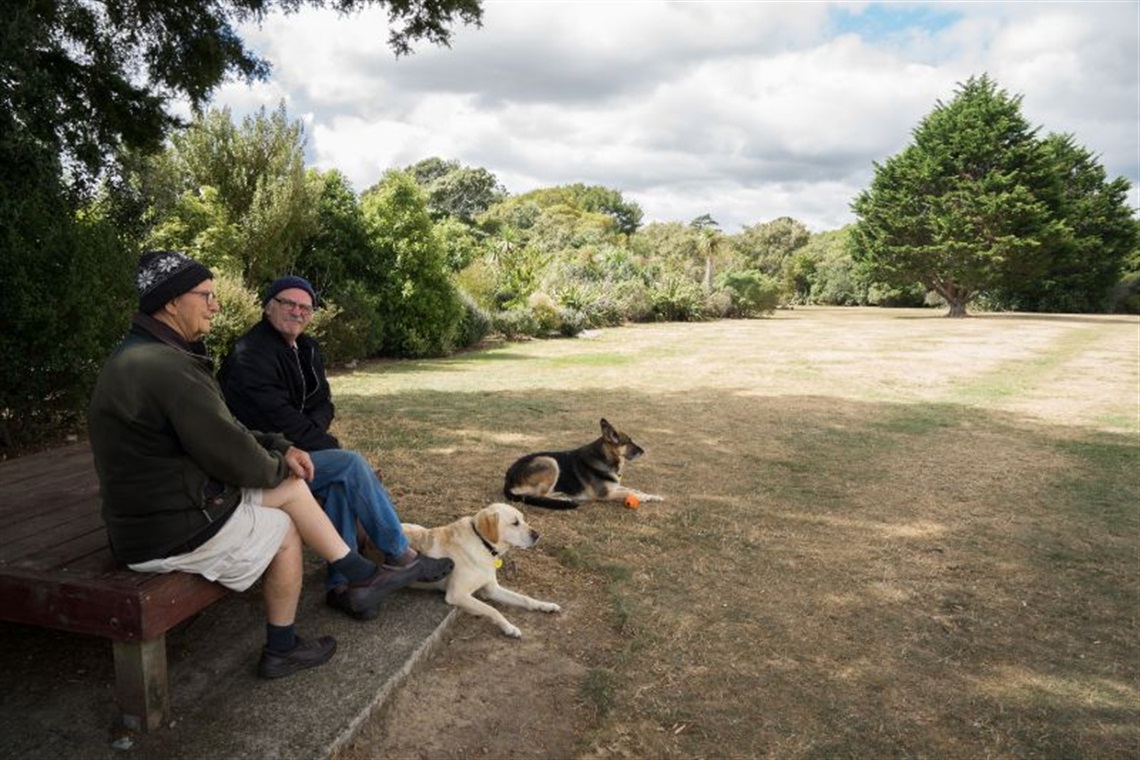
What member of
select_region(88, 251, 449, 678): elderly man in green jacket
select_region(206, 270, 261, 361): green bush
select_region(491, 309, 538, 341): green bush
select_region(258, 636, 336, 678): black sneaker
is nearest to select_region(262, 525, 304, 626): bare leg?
select_region(88, 251, 449, 678): elderly man in green jacket

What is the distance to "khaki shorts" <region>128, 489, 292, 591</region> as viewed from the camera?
2.62 m

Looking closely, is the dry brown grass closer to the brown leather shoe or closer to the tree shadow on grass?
the tree shadow on grass

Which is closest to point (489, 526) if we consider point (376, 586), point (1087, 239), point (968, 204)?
point (376, 586)

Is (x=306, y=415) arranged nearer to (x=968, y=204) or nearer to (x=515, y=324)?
(x=515, y=324)

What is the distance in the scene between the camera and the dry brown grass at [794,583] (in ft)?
10.1

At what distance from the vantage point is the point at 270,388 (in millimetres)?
3775

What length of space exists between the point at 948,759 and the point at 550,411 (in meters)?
7.42

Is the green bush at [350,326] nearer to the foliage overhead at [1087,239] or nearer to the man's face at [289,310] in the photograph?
the man's face at [289,310]

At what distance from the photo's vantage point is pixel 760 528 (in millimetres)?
5598

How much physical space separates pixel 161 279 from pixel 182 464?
0.70 meters

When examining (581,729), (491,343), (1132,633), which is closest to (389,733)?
(581,729)

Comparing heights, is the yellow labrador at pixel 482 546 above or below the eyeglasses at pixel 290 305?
below

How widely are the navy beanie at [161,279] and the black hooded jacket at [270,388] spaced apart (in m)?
1.12

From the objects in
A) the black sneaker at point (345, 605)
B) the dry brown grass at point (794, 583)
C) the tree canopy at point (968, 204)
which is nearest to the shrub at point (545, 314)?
the dry brown grass at point (794, 583)
